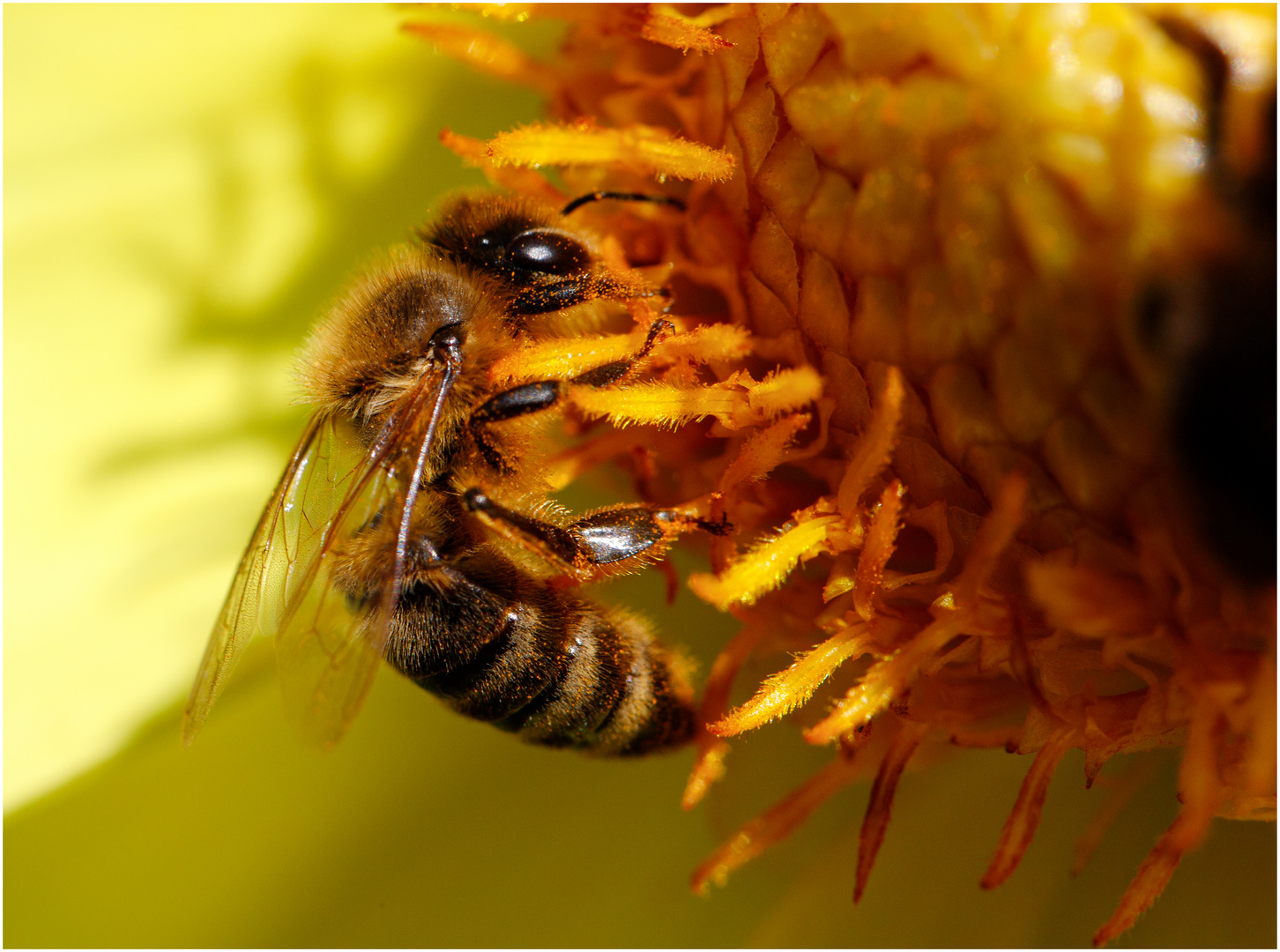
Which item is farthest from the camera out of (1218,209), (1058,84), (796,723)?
(796,723)

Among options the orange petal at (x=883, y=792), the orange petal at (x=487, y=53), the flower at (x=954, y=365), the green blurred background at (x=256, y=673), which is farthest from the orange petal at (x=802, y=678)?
the orange petal at (x=487, y=53)

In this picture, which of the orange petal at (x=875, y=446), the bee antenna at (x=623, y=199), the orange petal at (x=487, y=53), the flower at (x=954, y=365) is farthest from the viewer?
the orange petal at (x=487, y=53)

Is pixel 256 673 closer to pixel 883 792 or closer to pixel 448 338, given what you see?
pixel 448 338

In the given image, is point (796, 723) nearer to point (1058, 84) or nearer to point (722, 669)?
point (722, 669)

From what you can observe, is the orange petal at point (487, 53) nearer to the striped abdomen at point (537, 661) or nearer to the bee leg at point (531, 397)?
the bee leg at point (531, 397)

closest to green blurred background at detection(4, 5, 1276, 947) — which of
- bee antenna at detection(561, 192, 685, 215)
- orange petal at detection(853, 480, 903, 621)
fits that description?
bee antenna at detection(561, 192, 685, 215)

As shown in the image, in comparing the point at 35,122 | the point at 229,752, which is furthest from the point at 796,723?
the point at 35,122
